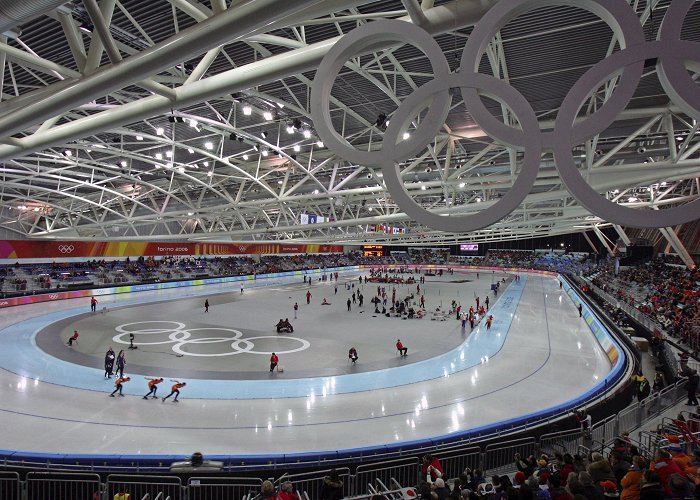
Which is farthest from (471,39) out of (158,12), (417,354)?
(417,354)

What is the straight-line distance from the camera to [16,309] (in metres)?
30.5

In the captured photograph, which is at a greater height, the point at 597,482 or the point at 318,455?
the point at 597,482

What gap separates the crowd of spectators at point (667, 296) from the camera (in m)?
20.0

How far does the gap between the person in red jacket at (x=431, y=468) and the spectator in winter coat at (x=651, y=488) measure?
3.58 meters

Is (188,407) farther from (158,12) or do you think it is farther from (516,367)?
(516,367)

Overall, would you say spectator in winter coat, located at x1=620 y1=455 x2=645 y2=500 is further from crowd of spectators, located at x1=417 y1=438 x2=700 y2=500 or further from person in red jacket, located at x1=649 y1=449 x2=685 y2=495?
person in red jacket, located at x1=649 y1=449 x2=685 y2=495

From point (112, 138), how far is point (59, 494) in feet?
63.6

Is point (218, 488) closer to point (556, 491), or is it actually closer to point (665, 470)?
point (556, 491)

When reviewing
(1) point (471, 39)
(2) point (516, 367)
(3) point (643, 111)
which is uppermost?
(3) point (643, 111)

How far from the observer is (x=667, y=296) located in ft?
96.4

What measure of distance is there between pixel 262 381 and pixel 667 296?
98.3 ft

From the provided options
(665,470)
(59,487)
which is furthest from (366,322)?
(665,470)

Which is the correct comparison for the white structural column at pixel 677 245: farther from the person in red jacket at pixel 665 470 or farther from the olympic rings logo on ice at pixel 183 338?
the person in red jacket at pixel 665 470

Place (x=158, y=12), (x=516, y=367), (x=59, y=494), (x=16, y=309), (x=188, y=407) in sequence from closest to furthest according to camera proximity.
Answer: (x=59, y=494)
(x=158, y=12)
(x=188, y=407)
(x=516, y=367)
(x=16, y=309)
